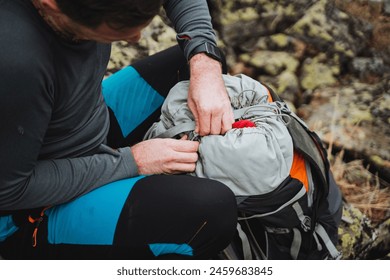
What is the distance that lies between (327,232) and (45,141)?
47.4 inches

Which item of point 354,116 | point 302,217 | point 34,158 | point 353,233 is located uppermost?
point 34,158

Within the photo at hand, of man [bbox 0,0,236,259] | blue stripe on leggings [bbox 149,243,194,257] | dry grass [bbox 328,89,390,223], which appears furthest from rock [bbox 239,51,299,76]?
blue stripe on leggings [bbox 149,243,194,257]

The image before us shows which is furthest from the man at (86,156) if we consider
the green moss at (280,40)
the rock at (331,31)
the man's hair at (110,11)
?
the rock at (331,31)

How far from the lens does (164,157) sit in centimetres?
193

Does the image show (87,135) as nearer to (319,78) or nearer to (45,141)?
(45,141)

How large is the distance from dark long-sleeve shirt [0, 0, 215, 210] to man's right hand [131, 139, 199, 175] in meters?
0.05

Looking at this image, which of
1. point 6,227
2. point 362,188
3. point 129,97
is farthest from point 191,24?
point 362,188

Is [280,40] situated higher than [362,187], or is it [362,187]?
[280,40]

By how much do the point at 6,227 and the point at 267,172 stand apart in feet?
3.10

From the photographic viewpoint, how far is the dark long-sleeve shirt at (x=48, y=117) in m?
1.40

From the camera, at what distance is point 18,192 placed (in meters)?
1.61

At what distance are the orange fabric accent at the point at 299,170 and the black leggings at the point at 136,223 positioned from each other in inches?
11.8

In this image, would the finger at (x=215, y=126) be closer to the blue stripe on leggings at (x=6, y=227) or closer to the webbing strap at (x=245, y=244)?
the webbing strap at (x=245, y=244)

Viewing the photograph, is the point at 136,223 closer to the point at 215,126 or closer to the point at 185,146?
the point at 185,146
